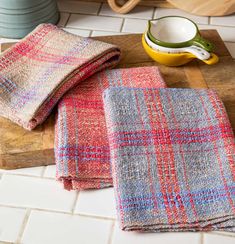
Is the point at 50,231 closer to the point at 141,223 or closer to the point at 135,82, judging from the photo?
the point at 141,223

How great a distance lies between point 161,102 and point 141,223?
181 millimetres

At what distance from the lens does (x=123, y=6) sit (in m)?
0.95

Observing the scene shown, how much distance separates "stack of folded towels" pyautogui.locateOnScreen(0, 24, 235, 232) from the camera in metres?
0.56

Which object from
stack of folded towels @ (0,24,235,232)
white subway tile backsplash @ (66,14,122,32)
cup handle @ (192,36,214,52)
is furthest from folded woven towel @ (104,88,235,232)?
white subway tile backsplash @ (66,14,122,32)

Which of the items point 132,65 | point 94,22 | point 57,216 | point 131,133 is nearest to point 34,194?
point 57,216

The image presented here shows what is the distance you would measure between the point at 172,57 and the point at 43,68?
0.22 meters

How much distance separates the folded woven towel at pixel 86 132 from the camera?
1.97 ft

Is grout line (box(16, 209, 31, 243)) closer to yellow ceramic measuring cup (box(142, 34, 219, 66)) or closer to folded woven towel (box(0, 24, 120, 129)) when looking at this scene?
folded woven towel (box(0, 24, 120, 129))

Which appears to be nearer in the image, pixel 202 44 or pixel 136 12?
pixel 202 44

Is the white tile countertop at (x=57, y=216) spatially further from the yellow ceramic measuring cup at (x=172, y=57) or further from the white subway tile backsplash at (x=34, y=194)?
the yellow ceramic measuring cup at (x=172, y=57)

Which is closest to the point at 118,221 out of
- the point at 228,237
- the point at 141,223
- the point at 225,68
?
the point at 141,223

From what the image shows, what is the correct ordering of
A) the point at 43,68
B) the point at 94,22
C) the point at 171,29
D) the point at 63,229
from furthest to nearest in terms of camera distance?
1. the point at 94,22
2. the point at 171,29
3. the point at 43,68
4. the point at 63,229

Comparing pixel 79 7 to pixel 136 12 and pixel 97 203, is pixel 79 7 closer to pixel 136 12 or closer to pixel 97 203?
pixel 136 12

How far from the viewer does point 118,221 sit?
56cm
